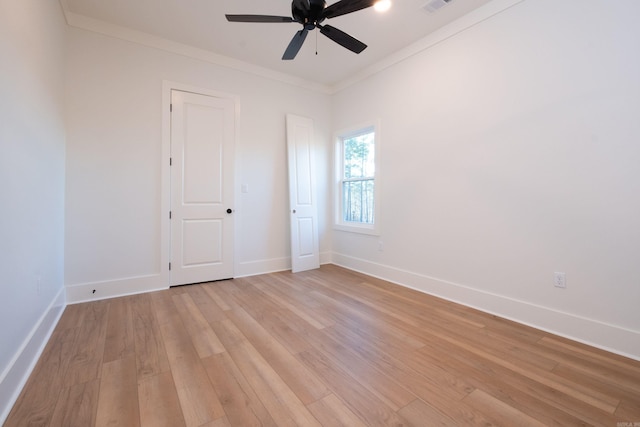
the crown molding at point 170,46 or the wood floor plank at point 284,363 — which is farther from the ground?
the crown molding at point 170,46

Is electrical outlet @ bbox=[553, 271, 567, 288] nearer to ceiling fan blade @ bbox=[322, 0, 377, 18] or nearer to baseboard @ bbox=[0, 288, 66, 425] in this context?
ceiling fan blade @ bbox=[322, 0, 377, 18]

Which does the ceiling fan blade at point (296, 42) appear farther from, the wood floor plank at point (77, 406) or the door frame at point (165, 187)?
the wood floor plank at point (77, 406)

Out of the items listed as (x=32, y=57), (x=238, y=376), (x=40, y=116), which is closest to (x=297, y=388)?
(x=238, y=376)

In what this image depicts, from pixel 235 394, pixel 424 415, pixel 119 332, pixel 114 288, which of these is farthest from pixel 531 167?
pixel 114 288

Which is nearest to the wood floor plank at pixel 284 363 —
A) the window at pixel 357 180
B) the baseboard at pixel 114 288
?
the baseboard at pixel 114 288

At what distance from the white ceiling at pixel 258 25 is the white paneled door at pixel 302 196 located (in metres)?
0.97

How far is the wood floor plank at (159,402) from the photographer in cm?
128

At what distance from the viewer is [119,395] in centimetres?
145

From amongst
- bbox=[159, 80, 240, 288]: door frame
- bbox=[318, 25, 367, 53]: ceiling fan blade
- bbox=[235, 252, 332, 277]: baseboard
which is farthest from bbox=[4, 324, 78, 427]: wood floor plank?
bbox=[318, 25, 367, 53]: ceiling fan blade

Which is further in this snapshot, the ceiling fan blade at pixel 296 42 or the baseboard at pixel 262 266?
the baseboard at pixel 262 266

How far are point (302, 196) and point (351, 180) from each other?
2.76 ft

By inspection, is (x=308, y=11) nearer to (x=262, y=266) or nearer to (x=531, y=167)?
(x=531, y=167)

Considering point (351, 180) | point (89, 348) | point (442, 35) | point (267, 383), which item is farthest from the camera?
point (351, 180)

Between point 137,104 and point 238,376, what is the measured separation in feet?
10.2
